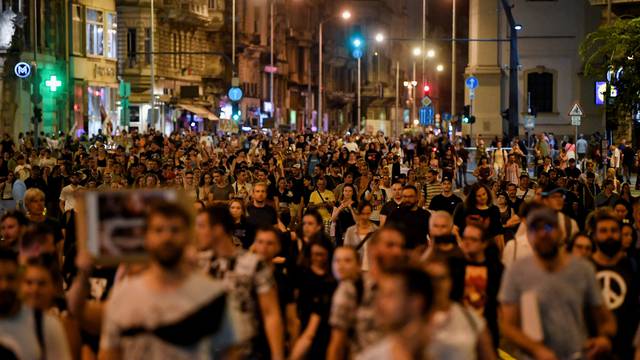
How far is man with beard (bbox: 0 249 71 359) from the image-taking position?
7082mm

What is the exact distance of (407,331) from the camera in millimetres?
6027

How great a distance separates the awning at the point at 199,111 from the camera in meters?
78.9

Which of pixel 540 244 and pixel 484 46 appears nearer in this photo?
pixel 540 244

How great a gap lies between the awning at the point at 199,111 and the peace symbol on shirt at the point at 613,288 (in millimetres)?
69382

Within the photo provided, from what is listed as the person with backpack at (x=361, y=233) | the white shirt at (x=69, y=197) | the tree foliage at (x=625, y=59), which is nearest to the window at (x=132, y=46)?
the tree foliage at (x=625, y=59)

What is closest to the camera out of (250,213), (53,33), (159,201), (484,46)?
(159,201)

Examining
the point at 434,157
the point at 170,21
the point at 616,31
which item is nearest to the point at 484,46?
the point at 170,21

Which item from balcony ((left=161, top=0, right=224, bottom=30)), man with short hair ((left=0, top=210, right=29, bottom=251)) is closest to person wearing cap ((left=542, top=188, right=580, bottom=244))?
man with short hair ((left=0, top=210, right=29, bottom=251))

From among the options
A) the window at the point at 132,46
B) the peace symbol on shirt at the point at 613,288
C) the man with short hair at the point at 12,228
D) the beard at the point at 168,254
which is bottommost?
the peace symbol on shirt at the point at 613,288

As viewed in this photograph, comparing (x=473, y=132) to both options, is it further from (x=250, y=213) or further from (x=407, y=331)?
(x=407, y=331)

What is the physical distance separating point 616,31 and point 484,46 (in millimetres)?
40463

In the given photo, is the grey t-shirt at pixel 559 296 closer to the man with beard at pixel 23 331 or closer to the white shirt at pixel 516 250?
the man with beard at pixel 23 331

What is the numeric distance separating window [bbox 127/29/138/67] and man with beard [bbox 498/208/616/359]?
67112 mm

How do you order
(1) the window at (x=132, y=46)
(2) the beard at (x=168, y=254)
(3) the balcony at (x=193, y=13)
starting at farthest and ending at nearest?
(3) the balcony at (x=193, y=13), (1) the window at (x=132, y=46), (2) the beard at (x=168, y=254)
